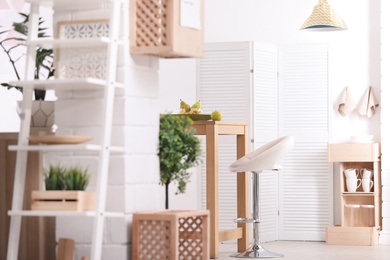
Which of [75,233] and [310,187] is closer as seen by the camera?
[75,233]

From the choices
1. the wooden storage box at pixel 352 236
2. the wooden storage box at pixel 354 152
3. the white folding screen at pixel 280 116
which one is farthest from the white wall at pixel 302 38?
the wooden storage box at pixel 352 236

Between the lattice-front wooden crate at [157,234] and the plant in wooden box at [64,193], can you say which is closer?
the plant in wooden box at [64,193]

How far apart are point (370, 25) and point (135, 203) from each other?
182 inches

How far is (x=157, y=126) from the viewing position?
5.51 m

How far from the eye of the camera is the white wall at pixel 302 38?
360 inches

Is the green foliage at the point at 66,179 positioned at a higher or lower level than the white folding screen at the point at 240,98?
lower

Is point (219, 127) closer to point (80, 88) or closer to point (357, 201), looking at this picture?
point (357, 201)

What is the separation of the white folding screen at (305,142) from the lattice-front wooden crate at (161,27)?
4.10 m

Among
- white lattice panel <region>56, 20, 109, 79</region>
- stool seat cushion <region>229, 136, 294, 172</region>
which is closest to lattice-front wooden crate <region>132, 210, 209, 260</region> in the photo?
white lattice panel <region>56, 20, 109, 79</region>

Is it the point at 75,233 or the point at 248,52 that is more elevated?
the point at 248,52

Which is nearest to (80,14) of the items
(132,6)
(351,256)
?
(132,6)

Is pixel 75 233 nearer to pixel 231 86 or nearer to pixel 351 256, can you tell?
pixel 351 256

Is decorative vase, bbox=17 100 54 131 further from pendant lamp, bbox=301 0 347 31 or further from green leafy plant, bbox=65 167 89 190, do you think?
pendant lamp, bbox=301 0 347 31

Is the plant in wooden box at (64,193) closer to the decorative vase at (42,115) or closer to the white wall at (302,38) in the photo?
the decorative vase at (42,115)
